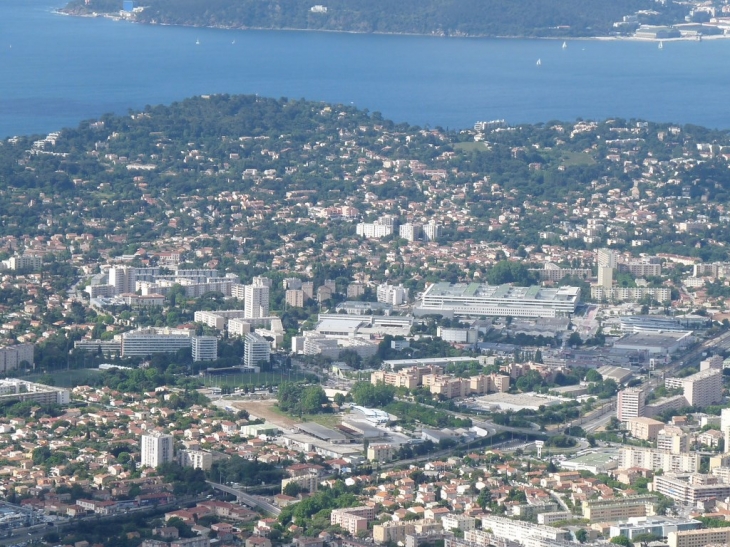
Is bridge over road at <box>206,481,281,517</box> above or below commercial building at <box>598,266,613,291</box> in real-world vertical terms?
below

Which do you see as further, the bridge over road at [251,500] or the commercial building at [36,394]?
the commercial building at [36,394]

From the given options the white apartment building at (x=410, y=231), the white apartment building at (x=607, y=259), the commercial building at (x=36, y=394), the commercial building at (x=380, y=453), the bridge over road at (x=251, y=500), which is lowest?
the commercial building at (x=36, y=394)

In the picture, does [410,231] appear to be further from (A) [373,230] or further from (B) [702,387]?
(B) [702,387]

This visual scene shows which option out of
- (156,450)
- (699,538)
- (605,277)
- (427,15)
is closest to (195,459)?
(156,450)

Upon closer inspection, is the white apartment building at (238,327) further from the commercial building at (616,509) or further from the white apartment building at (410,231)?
the commercial building at (616,509)

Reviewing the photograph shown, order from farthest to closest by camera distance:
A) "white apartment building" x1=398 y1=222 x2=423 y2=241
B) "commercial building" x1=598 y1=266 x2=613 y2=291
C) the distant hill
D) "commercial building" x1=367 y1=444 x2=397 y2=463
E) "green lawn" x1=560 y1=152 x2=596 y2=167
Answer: the distant hill
"green lawn" x1=560 y1=152 x2=596 y2=167
"white apartment building" x1=398 y1=222 x2=423 y2=241
"commercial building" x1=598 y1=266 x2=613 y2=291
"commercial building" x1=367 y1=444 x2=397 y2=463

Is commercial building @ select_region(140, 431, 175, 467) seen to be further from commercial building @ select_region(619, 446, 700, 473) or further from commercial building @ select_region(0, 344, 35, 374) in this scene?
commercial building @ select_region(0, 344, 35, 374)

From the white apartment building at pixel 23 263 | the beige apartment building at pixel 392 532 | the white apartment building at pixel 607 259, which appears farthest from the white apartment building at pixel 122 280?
the beige apartment building at pixel 392 532

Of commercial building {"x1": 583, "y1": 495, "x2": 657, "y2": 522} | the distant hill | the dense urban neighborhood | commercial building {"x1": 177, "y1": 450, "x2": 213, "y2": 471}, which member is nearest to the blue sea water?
the distant hill
